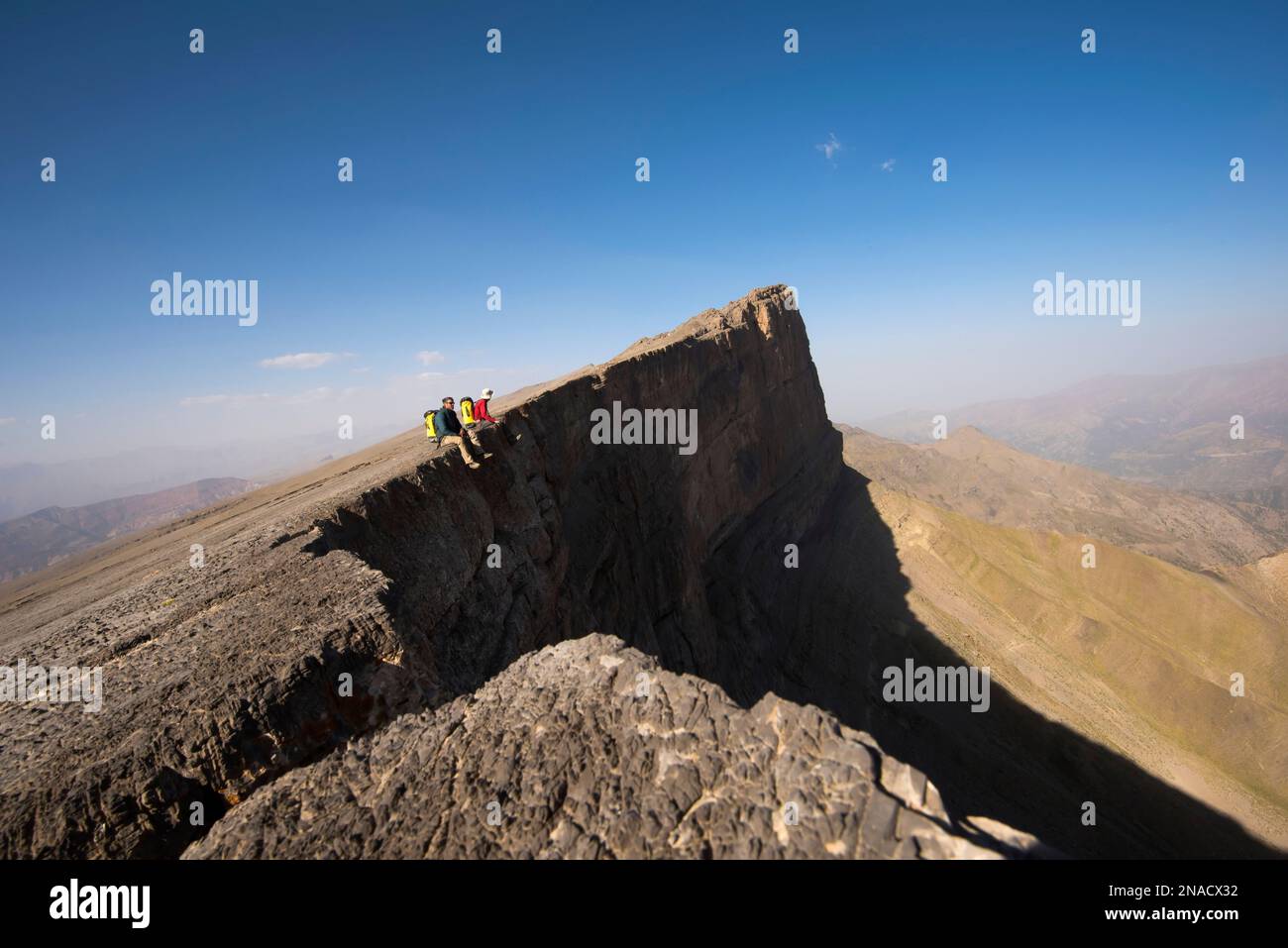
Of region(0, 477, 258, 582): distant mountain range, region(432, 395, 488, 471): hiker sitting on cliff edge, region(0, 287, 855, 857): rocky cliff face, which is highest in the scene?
region(432, 395, 488, 471): hiker sitting on cliff edge

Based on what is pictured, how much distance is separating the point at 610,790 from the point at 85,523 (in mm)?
247914

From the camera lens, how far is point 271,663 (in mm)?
5500

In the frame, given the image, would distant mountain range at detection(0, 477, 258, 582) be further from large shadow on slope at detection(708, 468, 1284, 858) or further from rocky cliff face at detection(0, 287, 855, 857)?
rocky cliff face at detection(0, 287, 855, 857)

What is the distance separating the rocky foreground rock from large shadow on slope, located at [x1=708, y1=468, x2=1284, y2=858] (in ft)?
63.6

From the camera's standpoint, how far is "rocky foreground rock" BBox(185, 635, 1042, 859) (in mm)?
3004

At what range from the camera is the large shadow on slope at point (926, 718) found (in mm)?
20594

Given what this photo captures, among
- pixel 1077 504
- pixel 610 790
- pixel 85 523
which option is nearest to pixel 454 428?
pixel 610 790

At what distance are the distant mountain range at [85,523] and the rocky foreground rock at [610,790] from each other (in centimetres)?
16987

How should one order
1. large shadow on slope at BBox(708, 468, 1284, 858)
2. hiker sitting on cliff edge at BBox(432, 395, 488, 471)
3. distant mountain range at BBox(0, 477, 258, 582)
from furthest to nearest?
distant mountain range at BBox(0, 477, 258, 582) → large shadow on slope at BBox(708, 468, 1284, 858) → hiker sitting on cliff edge at BBox(432, 395, 488, 471)

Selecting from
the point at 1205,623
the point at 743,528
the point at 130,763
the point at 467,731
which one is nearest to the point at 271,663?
the point at 130,763

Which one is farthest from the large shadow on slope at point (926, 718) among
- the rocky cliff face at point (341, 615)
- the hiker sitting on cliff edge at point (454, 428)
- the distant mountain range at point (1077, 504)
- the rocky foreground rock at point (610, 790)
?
the distant mountain range at point (1077, 504)

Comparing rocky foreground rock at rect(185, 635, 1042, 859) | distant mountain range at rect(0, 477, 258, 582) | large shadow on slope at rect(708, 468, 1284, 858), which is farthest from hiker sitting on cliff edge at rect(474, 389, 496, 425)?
distant mountain range at rect(0, 477, 258, 582)

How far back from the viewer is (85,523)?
17275cm

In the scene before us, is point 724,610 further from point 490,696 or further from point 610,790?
point 610,790
